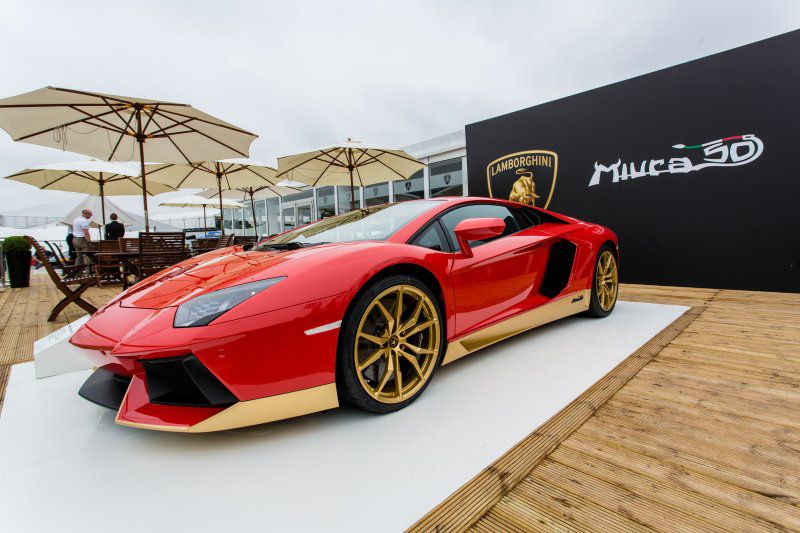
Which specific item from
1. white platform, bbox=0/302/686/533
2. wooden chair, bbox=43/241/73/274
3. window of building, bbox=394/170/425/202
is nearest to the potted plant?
wooden chair, bbox=43/241/73/274

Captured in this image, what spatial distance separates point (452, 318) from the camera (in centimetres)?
177

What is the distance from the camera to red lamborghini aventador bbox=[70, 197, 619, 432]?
1218 mm

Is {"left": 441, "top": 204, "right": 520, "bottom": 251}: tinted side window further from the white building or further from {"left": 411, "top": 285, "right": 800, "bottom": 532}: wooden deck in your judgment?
the white building

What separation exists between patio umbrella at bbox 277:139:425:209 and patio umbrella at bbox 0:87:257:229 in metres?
1.31

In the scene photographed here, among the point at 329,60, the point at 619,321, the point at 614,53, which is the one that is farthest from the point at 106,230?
the point at 614,53

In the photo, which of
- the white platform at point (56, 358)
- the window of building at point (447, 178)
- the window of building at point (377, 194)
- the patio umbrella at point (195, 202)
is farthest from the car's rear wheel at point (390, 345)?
the patio umbrella at point (195, 202)

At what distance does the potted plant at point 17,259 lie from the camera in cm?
662

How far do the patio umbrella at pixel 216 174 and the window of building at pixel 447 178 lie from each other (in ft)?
11.8

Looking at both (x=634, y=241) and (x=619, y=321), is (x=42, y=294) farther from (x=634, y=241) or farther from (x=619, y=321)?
(x=634, y=241)

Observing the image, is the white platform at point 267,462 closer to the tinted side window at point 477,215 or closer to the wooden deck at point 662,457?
the wooden deck at point 662,457

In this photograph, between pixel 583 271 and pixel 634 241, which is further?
pixel 634 241

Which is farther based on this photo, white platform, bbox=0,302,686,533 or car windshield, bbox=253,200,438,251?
car windshield, bbox=253,200,438,251

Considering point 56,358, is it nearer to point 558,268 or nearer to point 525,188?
point 558,268

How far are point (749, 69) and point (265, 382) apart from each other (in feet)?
18.4
